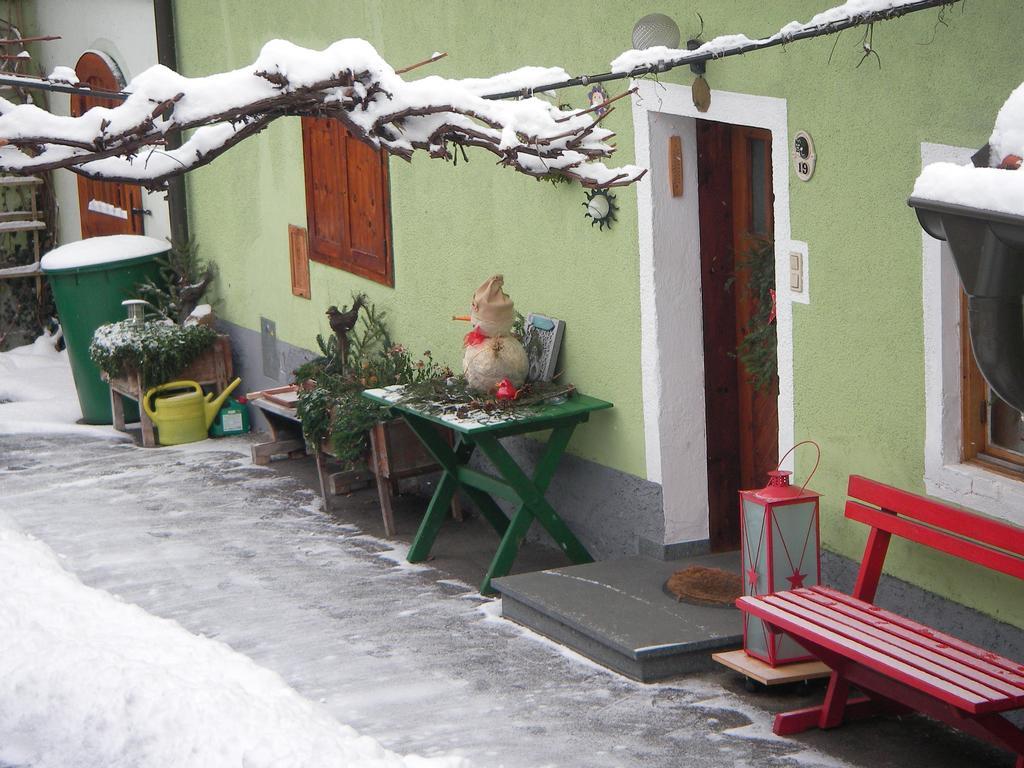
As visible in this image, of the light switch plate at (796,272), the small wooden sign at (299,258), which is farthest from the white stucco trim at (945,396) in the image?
the small wooden sign at (299,258)

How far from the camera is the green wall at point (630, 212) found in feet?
18.5

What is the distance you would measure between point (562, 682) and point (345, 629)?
1.23 meters

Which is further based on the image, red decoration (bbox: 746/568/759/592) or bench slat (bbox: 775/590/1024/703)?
red decoration (bbox: 746/568/759/592)

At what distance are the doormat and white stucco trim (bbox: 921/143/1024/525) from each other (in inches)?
47.3

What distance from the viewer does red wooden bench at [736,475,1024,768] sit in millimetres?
4820

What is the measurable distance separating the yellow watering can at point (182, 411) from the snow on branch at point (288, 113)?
6.71 meters

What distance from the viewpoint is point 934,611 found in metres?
5.78

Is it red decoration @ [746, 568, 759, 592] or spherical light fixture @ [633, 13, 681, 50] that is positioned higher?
spherical light fixture @ [633, 13, 681, 50]

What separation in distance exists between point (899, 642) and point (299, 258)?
20.1ft

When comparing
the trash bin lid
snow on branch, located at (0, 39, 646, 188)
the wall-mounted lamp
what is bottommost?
the trash bin lid

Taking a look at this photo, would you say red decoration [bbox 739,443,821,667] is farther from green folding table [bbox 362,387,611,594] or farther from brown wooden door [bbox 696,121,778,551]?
green folding table [bbox 362,387,611,594]

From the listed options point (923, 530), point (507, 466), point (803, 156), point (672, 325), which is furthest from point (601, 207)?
point (923, 530)

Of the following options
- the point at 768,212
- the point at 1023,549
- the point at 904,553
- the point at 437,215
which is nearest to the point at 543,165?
the point at 1023,549

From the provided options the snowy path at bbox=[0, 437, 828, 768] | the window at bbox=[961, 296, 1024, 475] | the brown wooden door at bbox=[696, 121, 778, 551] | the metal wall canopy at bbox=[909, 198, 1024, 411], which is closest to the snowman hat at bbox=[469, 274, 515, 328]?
the brown wooden door at bbox=[696, 121, 778, 551]
